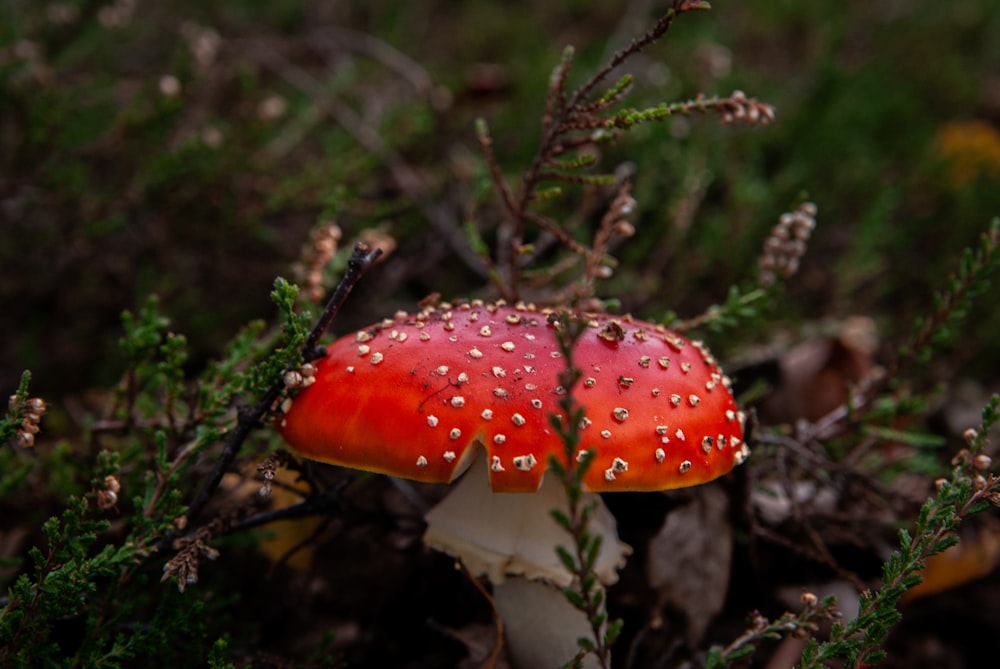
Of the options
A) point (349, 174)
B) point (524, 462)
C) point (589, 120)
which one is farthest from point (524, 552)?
point (349, 174)

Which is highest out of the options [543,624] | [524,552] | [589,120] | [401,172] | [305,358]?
[589,120]

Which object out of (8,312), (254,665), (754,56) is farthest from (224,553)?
(754,56)

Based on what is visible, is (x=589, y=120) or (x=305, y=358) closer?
(x=305, y=358)

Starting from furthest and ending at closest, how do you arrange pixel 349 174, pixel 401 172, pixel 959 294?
pixel 401 172, pixel 349 174, pixel 959 294

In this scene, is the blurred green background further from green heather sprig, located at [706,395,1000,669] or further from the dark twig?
green heather sprig, located at [706,395,1000,669]

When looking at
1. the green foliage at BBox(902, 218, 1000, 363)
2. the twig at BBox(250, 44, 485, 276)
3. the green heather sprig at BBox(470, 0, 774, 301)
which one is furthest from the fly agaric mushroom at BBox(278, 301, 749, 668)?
the twig at BBox(250, 44, 485, 276)

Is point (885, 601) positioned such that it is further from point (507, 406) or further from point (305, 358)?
point (305, 358)

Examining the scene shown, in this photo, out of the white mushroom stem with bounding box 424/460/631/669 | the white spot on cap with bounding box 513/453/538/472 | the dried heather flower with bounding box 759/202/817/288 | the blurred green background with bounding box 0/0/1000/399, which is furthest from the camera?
the blurred green background with bounding box 0/0/1000/399

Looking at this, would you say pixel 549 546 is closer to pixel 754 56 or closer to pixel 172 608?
pixel 172 608
